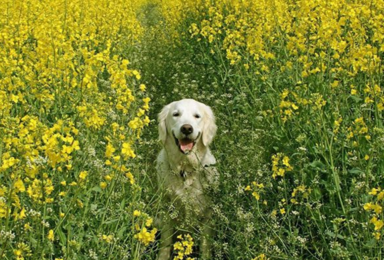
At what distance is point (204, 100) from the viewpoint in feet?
17.7

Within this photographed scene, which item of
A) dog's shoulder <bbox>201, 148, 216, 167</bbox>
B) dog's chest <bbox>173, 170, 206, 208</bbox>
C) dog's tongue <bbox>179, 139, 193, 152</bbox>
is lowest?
dog's chest <bbox>173, 170, 206, 208</bbox>

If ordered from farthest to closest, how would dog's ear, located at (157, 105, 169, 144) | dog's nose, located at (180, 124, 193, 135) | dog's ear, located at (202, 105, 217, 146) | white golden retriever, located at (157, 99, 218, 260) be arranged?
dog's ear, located at (157, 105, 169, 144), dog's ear, located at (202, 105, 217, 146), dog's nose, located at (180, 124, 193, 135), white golden retriever, located at (157, 99, 218, 260)

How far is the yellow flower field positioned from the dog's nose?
264 mm

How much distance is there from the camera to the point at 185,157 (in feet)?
13.8

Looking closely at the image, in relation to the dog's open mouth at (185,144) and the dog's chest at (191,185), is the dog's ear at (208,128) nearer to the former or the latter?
the dog's open mouth at (185,144)

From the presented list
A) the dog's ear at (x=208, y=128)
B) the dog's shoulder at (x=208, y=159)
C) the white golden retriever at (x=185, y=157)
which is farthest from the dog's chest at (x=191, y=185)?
the dog's ear at (x=208, y=128)

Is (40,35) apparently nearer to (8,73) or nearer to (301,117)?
(8,73)

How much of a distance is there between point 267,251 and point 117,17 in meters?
6.71

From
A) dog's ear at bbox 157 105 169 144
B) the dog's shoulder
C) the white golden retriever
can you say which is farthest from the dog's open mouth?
dog's ear at bbox 157 105 169 144

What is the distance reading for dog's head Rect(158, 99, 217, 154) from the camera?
404 centimetres

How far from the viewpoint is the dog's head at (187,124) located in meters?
4.04

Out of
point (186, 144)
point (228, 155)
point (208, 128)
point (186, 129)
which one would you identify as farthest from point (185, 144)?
point (228, 155)

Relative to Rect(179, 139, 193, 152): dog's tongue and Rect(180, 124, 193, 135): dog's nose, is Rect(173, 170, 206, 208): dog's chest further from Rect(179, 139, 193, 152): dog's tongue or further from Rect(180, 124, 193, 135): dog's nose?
Rect(180, 124, 193, 135): dog's nose

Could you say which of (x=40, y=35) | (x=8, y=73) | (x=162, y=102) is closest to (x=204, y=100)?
(x=162, y=102)
